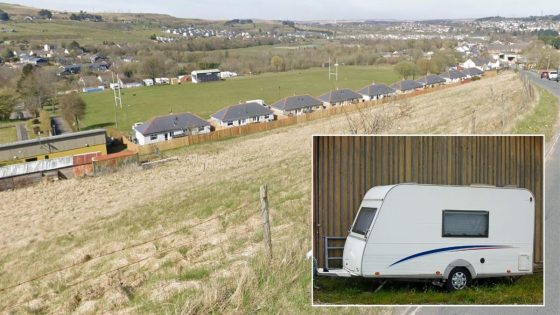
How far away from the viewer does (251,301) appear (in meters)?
6.00

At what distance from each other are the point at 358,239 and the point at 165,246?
8673mm

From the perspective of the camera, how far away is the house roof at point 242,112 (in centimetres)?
5194

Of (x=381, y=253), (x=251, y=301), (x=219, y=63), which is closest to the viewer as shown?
(x=381, y=253)

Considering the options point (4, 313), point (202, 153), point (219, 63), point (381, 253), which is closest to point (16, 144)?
point (202, 153)

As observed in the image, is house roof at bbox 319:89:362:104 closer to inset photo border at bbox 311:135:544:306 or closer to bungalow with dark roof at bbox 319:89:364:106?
bungalow with dark roof at bbox 319:89:364:106

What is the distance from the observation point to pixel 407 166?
405 cm

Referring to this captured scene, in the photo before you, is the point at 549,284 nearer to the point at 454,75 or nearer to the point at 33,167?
the point at 33,167

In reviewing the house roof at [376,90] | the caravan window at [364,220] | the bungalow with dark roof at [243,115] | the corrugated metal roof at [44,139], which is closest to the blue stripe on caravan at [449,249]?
the caravan window at [364,220]

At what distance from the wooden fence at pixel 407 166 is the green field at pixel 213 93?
5639 centimetres

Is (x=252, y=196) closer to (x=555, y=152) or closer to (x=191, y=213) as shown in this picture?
(x=191, y=213)

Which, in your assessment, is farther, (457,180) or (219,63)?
(219,63)

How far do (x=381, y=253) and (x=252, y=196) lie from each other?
1180 cm

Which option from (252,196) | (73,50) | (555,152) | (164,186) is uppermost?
(73,50)

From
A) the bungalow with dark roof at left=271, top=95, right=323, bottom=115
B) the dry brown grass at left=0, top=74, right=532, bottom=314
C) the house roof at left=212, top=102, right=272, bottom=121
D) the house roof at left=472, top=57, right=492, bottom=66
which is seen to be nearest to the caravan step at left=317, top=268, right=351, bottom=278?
the dry brown grass at left=0, top=74, right=532, bottom=314
